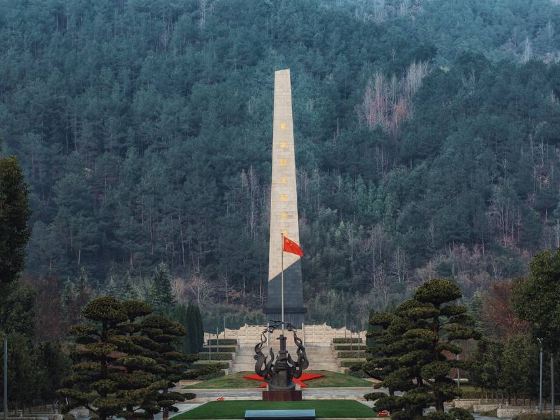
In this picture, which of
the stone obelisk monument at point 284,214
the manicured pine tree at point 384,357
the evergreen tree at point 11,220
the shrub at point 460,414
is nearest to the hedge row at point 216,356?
the stone obelisk monument at point 284,214

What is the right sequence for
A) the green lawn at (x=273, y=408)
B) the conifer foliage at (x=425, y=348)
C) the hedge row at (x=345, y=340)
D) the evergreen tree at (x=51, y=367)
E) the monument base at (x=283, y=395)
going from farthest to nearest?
the hedge row at (x=345, y=340), the monument base at (x=283, y=395), the evergreen tree at (x=51, y=367), the green lawn at (x=273, y=408), the conifer foliage at (x=425, y=348)

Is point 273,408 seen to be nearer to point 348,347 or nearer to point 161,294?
point 348,347

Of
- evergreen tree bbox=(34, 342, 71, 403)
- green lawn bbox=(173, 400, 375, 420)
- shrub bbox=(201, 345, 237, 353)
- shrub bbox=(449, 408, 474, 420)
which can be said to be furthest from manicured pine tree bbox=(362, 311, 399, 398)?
shrub bbox=(201, 345, 237, 353)

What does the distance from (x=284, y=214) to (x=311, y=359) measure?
860 cm

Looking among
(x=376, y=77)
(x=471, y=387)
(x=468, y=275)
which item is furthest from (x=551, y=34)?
(x=471, y=387)

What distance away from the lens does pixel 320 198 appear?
149 meters

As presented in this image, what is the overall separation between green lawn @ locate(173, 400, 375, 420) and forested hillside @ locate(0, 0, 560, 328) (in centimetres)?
4759

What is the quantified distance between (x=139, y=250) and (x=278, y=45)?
5626cm

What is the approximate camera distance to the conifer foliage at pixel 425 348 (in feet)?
128

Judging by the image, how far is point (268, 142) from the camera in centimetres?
16100

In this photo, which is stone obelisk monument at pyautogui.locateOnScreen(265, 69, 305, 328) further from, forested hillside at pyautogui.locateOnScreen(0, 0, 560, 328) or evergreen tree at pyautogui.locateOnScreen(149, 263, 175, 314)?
forested hillside at pyautogui.locateOnScreen(0, 0, 560, 328)

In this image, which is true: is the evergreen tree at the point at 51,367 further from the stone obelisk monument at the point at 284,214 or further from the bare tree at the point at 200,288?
the bare tree at the point at 200,288

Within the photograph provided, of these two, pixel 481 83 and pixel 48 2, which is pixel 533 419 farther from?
pixel 48 2

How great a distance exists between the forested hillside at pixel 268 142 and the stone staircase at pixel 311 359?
22.1 metres
